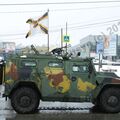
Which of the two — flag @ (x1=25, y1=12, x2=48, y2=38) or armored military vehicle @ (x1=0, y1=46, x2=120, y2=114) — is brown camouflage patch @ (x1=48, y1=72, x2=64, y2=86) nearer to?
armored military vehicle @ (x1=0, y1=46, x2=120, y2=114)

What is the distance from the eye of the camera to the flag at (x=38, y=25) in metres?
26.5

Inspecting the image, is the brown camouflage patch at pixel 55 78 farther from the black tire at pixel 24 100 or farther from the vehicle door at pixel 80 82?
the black tire at pixel 24 100

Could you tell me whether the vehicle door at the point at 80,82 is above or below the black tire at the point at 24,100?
above

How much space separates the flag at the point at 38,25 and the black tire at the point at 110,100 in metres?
12.2

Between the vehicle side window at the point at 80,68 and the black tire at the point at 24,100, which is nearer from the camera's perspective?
the black tire at the point at 24,100

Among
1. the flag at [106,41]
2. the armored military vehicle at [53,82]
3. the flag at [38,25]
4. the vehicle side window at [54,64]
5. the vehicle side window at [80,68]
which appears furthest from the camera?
the flag at [106,41]

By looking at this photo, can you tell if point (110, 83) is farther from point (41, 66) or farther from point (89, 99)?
point (41, 66)

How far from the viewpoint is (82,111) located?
14.9 m

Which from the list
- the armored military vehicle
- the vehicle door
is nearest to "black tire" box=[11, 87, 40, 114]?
the armored military vehicle

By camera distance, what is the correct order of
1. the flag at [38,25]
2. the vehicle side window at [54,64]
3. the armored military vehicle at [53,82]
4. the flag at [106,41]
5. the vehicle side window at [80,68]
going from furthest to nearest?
the flag at [106,41], the flag at [38,25], the vehicle side window at [80,68], the vehicle side window at [54,64], the armored military vehicle at [53,82]

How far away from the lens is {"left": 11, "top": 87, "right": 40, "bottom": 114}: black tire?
1412cm

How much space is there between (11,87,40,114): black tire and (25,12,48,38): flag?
12160 millimetres

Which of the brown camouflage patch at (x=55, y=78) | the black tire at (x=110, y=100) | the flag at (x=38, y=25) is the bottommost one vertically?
the black tire at (x=110, y=100)

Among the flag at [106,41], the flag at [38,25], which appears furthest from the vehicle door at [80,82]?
the flag at [106,41]
